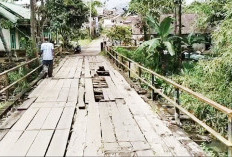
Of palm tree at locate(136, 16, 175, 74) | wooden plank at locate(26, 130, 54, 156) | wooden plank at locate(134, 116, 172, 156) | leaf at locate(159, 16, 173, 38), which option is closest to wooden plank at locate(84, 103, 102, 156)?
wooden plank at locate(26, 130, 54, 156)

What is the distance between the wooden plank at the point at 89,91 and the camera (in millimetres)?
10144

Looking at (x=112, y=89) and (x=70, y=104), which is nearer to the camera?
(x=70, y=104)

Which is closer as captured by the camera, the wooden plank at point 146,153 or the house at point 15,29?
the wooden plank at point 146,153

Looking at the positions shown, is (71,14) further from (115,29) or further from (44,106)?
(44,106)

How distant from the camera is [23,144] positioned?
6.15 meters

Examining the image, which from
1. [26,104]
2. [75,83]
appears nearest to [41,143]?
[26,104]

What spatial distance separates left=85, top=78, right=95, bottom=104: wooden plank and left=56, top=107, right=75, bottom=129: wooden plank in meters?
1.05

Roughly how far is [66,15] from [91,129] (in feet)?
98.8

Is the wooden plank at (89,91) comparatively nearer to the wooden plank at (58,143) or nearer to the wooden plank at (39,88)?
the wooden plank at (39,88)

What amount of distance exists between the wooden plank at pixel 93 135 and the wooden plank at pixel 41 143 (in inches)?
27.6

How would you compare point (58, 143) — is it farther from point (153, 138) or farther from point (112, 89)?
point (112, 89)

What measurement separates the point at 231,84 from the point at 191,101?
226cm

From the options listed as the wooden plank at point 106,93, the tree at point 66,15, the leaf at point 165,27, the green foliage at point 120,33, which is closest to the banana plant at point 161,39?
the leaf at point 165,27

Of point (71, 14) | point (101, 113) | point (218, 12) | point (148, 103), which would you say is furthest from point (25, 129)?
point (71, 14)
